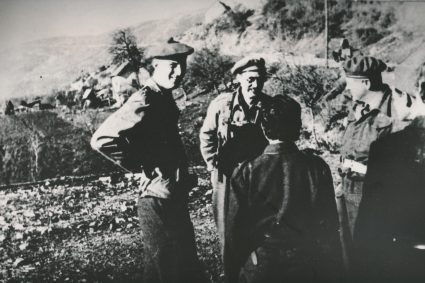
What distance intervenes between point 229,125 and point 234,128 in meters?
0.04

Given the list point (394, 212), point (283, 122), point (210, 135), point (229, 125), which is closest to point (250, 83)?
point (229, 125)

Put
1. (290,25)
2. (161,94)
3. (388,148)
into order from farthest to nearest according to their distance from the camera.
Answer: (290,25) → (388,148) → (161,94)

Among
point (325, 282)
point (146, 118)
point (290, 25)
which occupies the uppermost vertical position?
point (290, 25)

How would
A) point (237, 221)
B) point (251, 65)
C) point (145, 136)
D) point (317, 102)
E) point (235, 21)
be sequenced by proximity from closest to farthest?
point (237, 221), point (145, 136), point (251, 65), point (235, 21), point (317, 102)

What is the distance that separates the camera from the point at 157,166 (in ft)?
7.72

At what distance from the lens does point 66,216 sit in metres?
3.77

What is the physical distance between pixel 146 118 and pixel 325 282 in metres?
1.40

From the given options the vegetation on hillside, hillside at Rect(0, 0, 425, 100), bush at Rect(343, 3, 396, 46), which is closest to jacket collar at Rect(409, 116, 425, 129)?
hillside at Rect(0, 0, 425, 100)

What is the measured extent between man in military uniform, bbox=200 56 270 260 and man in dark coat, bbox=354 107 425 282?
860mm

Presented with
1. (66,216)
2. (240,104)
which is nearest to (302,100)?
(240,104)

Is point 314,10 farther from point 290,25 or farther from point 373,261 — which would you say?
point 373,261

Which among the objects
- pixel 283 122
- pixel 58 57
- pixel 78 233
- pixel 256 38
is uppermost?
pixel 256 38

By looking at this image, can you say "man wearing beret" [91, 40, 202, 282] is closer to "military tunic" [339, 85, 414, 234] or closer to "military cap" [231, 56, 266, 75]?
"military cap" [231, 56, 266, 75]

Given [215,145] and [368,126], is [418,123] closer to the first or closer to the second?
[368,126]
